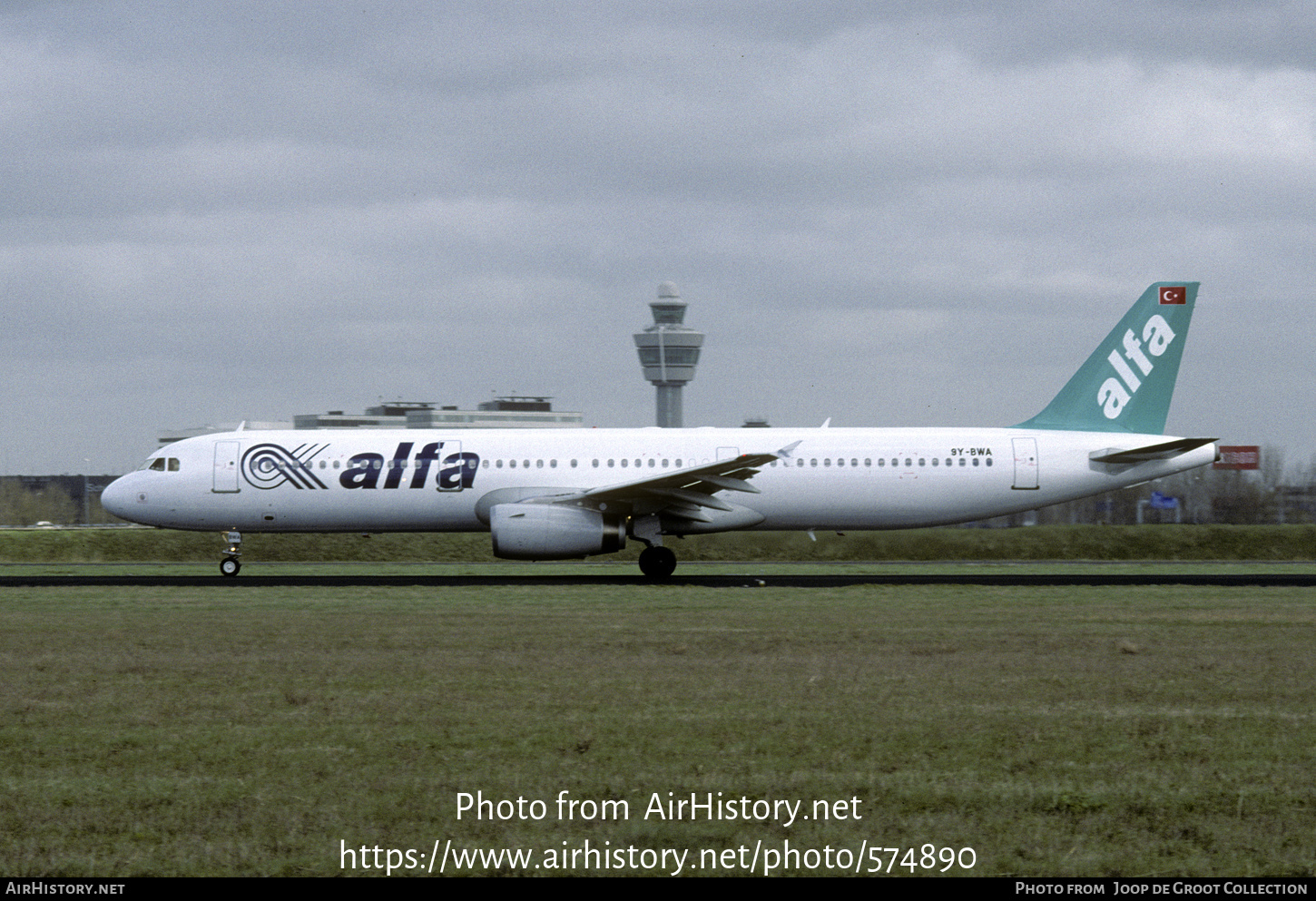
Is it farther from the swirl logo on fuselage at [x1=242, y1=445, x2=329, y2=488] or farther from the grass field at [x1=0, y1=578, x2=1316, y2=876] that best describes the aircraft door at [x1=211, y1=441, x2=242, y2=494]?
the grass field at [x1=0, y1=578, x2=1316, y2=876]

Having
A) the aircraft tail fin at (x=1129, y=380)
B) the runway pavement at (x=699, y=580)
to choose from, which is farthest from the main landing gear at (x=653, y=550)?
the aircraft tail fin at (x=1129, y=380)

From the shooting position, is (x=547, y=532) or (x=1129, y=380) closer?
A: (x=547, y=532)

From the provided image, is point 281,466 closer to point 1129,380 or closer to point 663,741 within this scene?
point 1129,380

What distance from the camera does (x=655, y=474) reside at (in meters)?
30.6

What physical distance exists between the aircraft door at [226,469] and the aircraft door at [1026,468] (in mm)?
18132

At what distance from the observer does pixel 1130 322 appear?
32.3 metres

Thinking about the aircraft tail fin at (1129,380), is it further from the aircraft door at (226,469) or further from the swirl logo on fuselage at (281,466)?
the aircraft door at (226,469)

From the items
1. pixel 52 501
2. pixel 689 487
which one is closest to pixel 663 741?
pixel 689 487

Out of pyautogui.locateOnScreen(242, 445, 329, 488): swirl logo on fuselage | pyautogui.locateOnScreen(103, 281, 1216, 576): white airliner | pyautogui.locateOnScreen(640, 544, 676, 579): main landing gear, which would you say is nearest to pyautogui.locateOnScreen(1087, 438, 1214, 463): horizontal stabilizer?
pyautogui.locateOnScreen(103, 281, 1216, 576): white airliner

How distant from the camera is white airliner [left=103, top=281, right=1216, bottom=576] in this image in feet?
99.0

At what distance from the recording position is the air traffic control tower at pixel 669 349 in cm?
12500

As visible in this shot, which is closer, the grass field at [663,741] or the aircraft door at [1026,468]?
the grass field at [663,741]

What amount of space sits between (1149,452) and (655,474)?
11332 millimetres
